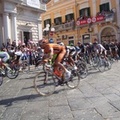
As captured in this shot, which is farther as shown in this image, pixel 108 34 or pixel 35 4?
pixel 108 34

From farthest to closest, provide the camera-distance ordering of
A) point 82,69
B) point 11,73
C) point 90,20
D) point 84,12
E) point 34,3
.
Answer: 1. point 84,12
2. point 90,20
3. point 34,3
4. point 11,73
5. point 82,69

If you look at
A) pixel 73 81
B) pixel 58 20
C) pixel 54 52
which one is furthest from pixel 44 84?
pixel 58 20

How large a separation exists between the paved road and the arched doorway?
74.1ft

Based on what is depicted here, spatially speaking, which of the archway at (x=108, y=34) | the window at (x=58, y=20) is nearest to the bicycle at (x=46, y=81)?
the archway at (x=108, y=34)

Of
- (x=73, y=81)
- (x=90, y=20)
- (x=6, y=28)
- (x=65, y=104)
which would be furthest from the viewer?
(x=90, y=20)

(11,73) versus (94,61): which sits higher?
(94,61)

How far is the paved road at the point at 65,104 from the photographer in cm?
506

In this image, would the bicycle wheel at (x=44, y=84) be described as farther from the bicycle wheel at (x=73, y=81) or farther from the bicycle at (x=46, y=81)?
the bicycle wheel at (x=73, y=81)

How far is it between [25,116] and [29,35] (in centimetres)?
1712

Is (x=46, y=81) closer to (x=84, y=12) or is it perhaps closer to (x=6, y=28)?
(x=6, y=28)

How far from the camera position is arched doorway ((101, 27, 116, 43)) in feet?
98.3

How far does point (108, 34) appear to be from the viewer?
30.5 m

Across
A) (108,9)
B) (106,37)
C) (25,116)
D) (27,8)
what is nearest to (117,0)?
(108,9)

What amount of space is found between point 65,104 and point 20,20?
15.5 meters
